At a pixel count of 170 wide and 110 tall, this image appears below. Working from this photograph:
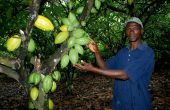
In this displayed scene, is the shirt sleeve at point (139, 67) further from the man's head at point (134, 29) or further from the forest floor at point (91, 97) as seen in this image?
the forest floor at point (91, 97)

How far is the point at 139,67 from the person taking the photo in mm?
2852

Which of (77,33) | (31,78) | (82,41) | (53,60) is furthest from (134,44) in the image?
(31,78)

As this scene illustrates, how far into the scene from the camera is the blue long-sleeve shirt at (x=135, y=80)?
2.85 metres

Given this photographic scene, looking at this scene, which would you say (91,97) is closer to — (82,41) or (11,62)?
(82,41)

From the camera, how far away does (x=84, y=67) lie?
2.21 m

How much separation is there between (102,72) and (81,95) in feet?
15.8

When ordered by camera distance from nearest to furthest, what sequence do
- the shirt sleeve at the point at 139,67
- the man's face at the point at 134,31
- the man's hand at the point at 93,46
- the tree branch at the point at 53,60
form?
the tree branch at the point at 53,60 → the man's hand at the point at 93,46 → the shirt sleeve at the point at 139,67 → the man's face at the point at 134,31

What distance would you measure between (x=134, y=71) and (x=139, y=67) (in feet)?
0.27

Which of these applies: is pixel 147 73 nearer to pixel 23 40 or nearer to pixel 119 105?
pixel 119 105

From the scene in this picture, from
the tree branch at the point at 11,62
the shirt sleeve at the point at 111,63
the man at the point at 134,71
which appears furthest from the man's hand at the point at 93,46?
the tree branch at the point at 11,62

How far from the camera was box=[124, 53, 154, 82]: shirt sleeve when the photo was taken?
9.16 feet

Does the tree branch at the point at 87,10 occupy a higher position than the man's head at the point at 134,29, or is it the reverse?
the man's head at the point at 134,29

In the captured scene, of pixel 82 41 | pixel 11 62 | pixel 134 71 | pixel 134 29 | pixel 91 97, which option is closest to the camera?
pixel 11 62

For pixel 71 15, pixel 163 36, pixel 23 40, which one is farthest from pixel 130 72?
pixel 163 36
